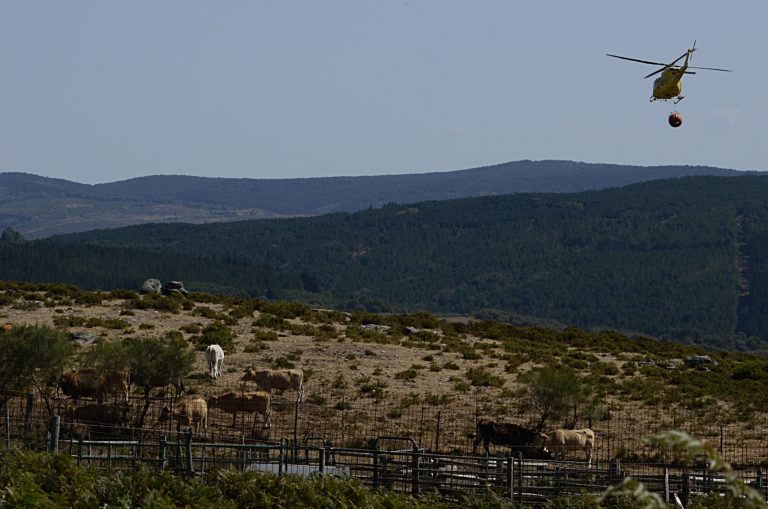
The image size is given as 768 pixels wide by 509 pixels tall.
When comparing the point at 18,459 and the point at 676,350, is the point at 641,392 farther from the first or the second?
the point at 18,459

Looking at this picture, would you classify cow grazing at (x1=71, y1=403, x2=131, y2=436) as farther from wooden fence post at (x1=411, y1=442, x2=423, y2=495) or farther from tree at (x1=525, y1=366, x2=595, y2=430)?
tree at (x1=525, y1=366, x2=595, y2=430)

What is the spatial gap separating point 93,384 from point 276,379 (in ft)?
18.8

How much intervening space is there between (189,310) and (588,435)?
2668cm

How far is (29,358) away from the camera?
35406 mm

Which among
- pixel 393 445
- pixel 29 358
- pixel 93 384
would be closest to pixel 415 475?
pixel 393 445

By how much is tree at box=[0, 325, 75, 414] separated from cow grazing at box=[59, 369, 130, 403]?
2.08 feet

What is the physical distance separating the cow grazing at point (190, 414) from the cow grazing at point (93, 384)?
3297 millimetres

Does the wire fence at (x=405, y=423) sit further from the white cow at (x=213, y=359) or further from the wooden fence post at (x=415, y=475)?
the wooden fence post at (x=415, y=475)

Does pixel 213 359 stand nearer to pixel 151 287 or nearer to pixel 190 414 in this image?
pixel 190 414

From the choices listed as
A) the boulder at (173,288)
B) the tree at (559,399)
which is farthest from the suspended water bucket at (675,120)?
the boulder at (173,288)

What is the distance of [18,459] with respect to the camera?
21625 millimetres

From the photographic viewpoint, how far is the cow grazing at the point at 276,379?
3841 centimetres

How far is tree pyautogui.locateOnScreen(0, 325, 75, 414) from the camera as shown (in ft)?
116

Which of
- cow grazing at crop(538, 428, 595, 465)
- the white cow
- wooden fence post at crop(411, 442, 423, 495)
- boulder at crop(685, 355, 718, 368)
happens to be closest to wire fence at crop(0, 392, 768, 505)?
wooden fence post at crop(411, 442, 423, 495)
